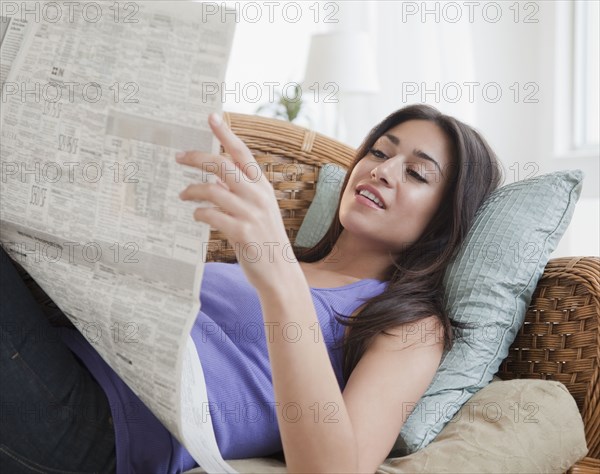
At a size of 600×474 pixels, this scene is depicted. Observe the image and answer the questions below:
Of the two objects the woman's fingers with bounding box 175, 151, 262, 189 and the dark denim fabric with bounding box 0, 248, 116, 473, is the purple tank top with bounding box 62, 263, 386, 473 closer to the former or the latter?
the dark denim fabric with bounding box 0, 248, 116, 473

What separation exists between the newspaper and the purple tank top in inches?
2.8

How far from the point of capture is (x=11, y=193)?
89cm

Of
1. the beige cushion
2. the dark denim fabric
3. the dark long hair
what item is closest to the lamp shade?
the dark long hair

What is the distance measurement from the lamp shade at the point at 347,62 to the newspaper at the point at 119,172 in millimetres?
2186

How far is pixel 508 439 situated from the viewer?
97 cm

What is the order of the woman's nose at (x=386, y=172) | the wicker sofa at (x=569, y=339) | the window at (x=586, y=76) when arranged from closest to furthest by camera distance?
the wicker sofa at (x=569, y=339)
the woman's nose at (x=386, y=172)
the window at (x=586, y=76)

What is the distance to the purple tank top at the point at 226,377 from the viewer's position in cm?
95

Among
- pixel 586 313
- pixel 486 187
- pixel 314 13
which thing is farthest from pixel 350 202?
pixel 314 13

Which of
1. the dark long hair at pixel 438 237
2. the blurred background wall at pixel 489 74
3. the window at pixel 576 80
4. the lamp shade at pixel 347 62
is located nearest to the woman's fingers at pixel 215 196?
the dark long hair at pixel 438 237

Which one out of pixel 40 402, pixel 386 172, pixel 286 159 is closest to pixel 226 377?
pixel 40 402

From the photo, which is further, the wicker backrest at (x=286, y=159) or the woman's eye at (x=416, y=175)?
the wicker backrest at (x=286, y=159)

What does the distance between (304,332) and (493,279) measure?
48cm

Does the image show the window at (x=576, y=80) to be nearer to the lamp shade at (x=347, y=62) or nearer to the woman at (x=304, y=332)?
the lamp shade at (x=347, y=62)

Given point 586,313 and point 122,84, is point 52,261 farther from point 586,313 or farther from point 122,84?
point 586,313
